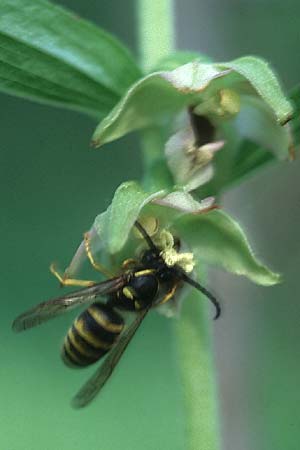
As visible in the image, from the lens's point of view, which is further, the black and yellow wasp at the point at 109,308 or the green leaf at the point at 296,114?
the black and yellow wasp at the point at 109,308

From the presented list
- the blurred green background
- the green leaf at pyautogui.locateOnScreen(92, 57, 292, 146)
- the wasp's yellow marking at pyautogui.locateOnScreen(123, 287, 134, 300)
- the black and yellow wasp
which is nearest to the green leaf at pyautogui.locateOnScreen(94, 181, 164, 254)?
the green leaf at pyautogui.locateOnScreen(92, 57, 292, 146)

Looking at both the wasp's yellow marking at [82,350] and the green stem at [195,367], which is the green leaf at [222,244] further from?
the wasp's yellow marking at [82,350]

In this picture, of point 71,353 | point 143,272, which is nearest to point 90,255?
point 143,272

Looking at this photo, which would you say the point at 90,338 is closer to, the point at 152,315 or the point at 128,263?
the point at 128,263

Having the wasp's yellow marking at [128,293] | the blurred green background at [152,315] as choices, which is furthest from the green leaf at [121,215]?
the blurred green background at [152,315]

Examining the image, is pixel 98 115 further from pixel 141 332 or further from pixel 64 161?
pixel 64 161

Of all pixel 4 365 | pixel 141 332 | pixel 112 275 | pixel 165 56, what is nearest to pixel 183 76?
pixel 165 56
